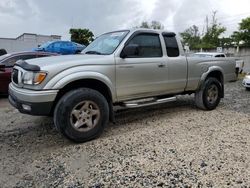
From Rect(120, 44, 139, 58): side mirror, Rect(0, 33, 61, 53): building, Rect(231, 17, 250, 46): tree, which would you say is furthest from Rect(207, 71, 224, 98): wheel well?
Rect(231, 17, 250, 46): tree

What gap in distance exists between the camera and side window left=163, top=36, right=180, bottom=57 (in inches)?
242

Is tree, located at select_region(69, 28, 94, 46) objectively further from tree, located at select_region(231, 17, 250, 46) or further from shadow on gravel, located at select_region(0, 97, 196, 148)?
shadow on gravel, located at select_region(0, 97, 196, 148)

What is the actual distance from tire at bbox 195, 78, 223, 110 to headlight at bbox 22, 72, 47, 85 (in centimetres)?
401

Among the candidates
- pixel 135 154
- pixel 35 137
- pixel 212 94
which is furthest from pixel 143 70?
pixel 212 94

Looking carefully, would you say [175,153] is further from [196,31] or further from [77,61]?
[196,31]

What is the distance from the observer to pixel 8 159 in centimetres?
422

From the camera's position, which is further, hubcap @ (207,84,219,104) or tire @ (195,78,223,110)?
hubcap @ (207,84,219,104)

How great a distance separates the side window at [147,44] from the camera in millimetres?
5629

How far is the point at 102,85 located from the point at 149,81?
1084 millimetres

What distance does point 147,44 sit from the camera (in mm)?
5832

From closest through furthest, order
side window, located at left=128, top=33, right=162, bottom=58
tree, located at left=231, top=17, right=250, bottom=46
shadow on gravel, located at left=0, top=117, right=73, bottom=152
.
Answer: shadow on gravel, located at left=0, top=117, right=73, bottom=152 < side window, located at left=128, top=33, right=162, bottom=58 < tree, located at left=231, top=17, right=250, bottom=46

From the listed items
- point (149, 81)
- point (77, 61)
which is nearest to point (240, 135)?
point (149, 81)

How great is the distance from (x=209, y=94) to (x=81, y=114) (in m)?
3.68

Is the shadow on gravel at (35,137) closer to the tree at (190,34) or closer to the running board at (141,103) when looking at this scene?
the running board at (141,103)
